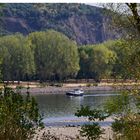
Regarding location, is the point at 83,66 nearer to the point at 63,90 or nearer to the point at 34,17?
the point at 63,90

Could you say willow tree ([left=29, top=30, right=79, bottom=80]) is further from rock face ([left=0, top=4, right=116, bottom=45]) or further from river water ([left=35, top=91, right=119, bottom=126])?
rock face ([left=0, top=4, right=116, bottom=45])

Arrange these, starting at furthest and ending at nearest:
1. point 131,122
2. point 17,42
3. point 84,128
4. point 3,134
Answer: point 17,42 → point 84,128 → point 131,122 → point 3,134

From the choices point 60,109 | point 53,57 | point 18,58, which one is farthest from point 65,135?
point 53,57

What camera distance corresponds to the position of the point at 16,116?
5477 millimetres

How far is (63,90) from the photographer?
70562 millimetres

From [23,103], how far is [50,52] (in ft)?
220

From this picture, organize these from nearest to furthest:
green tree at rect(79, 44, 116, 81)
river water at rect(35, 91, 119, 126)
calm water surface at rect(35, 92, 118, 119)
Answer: river water at rect(35, 91, 119, 126) → calm water surface at rect(35, 92, 118, 119) → green tree at rect(79, 44, 116, 81)

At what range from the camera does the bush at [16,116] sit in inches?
204

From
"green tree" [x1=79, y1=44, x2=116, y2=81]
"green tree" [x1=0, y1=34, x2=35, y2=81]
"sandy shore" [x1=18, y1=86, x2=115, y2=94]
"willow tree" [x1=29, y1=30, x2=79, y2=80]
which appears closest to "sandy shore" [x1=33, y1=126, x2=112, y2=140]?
"green tree" [x1=0, y1=34, x2=35, y2=81]

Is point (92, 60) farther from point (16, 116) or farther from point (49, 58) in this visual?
point (16, 116)

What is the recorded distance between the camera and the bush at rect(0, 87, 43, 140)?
17.0 feet

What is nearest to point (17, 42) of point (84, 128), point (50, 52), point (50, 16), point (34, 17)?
point (50, 52)

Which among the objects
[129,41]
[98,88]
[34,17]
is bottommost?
[98,88]

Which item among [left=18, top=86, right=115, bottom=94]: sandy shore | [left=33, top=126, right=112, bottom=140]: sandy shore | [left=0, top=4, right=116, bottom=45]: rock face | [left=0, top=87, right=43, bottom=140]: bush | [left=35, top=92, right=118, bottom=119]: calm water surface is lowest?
[left=18, top=86, right=115, bottom=94]: sandy shore
